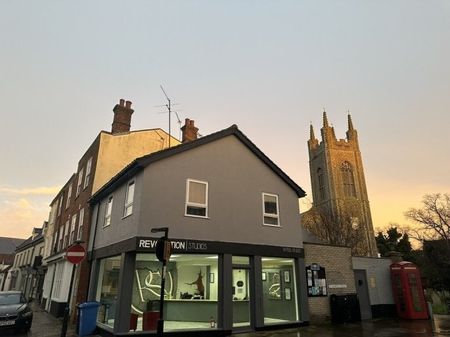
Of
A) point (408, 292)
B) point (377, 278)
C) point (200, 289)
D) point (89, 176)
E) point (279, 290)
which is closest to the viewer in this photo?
point (200, 289)

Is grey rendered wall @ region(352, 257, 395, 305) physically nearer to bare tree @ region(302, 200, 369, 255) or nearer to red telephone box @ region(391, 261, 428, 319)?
red telephone box @ region(391, 261, 428, 319)

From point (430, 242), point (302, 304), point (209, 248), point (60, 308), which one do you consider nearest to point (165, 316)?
point (209, 248)

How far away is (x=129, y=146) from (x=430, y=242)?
116 feet

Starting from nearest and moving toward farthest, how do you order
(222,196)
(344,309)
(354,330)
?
1. (354,330)
2. (222,196)
3. (344,309)

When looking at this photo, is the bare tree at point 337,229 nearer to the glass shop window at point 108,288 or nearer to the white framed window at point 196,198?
the white framed window at point 196,198

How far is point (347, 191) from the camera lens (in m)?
→ 75.0

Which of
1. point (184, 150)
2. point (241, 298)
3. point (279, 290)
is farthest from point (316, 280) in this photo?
point (184, 150)

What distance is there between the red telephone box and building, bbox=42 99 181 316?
14.4m

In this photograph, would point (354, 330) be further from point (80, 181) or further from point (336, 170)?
point (336, 170)

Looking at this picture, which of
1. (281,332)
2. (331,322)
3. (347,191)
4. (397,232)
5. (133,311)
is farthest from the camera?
(347,191)

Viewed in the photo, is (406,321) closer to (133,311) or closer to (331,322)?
(331,322)

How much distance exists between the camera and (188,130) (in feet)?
67.1

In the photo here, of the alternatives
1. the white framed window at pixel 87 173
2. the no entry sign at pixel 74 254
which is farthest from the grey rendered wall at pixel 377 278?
the white framed window at pixel 87 173

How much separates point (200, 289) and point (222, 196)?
3798 mm
